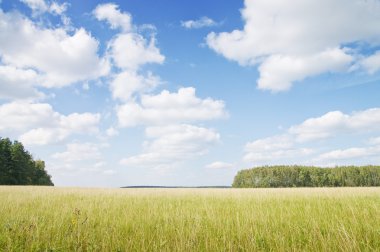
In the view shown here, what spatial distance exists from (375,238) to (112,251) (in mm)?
3764

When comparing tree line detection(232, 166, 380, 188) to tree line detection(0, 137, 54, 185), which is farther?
tree line detection(232, 166, 380, 188)

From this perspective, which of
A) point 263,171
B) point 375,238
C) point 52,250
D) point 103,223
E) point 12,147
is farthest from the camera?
point 263,171

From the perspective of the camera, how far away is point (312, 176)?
9688cm

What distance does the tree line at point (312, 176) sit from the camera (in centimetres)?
9438

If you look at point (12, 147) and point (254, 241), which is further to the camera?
point (12, 147)

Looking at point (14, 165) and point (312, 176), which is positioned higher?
point (14, 165)

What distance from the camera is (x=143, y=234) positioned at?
5.19 m

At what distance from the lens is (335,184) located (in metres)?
96.1

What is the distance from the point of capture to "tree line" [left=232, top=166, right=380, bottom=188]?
310ft

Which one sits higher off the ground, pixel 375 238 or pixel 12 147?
pixel 12 147

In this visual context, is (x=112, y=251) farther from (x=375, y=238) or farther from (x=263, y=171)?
(x=263, y=171)

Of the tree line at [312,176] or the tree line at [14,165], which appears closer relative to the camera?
the tree line at [14,165]

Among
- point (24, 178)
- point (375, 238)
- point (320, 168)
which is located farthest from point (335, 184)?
point (375, 238)

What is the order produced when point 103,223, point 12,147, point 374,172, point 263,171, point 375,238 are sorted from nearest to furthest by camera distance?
point 375,238
point 103,223
point 12,147
point 374,172
point 263,171
